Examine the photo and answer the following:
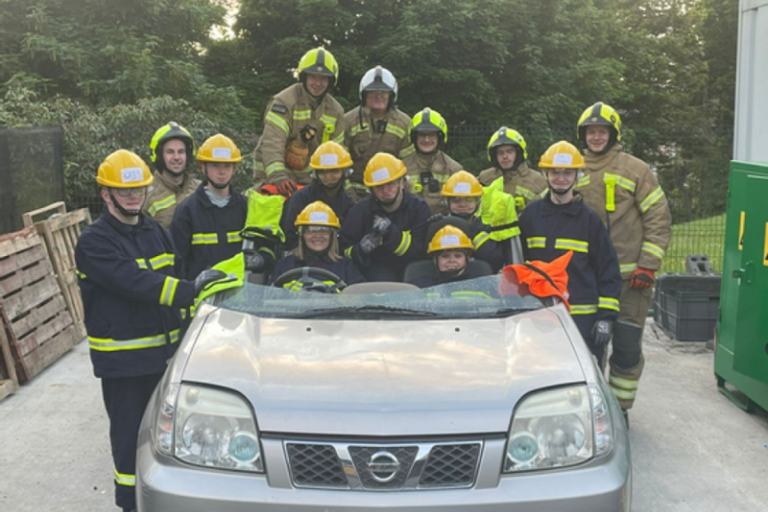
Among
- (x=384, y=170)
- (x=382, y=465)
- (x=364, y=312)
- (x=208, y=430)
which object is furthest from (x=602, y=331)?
(x=208, y=430)

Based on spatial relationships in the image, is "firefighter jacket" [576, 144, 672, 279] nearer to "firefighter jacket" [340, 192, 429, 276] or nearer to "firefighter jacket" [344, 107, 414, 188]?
"firefighter jacket" [340, 192, 429, 276]

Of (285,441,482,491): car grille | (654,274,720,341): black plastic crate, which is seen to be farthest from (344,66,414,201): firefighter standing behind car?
(285,441,482,491): car grille

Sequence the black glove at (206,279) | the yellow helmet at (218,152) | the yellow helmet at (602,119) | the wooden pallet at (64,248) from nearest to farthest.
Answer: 1. the black glove at (206,279)
2. the yellow helmet at (218,152)
3. the yellow helmet at (602,119)
4. the wooden pallet at (64,248)

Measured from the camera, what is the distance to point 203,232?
18.6ft

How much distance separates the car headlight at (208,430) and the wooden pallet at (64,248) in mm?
5178

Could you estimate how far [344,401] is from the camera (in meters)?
3.05

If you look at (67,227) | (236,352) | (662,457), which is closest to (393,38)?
(67,227)

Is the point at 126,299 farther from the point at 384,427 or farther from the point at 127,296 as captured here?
the point at 384,427

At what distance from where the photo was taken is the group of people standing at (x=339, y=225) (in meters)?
4.36

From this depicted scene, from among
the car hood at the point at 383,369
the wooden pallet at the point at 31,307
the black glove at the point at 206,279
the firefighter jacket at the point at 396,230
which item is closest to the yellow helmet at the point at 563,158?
the firefighter jacket at the point at 396,230

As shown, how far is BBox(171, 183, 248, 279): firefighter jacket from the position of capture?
18.5 ft

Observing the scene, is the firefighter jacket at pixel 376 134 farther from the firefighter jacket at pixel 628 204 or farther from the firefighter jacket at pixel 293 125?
the firefighter jacket at pixel 628 204

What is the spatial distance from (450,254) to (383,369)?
1.91 m

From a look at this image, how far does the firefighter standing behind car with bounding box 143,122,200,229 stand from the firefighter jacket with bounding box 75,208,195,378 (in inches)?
73.9
